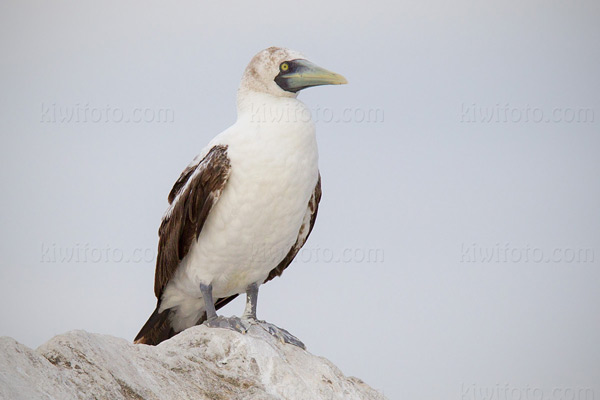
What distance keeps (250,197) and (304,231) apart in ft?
4.11

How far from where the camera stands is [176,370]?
766 centimetres

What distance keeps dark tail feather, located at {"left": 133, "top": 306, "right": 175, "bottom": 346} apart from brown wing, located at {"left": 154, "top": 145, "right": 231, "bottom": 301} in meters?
0.51

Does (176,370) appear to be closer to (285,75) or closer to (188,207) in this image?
(188,207)

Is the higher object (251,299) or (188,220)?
(188,220)

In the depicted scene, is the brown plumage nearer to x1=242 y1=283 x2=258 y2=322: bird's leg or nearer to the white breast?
the white breast

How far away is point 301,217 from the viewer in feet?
30.7

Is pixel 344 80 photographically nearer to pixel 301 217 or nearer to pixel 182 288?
pixel 301 217

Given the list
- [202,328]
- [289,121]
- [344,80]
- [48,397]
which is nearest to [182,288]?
[202,328]

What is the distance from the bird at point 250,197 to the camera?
890 centimetres

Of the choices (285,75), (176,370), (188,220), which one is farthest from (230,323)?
(285,75)

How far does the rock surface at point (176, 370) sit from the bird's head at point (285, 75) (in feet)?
8.86

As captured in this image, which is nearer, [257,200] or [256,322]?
[257,200]

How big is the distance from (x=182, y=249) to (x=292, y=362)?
5.93 feet

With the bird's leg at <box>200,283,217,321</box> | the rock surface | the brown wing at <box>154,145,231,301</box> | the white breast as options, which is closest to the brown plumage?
the brown wing at <box>154,145,231,301</box>
